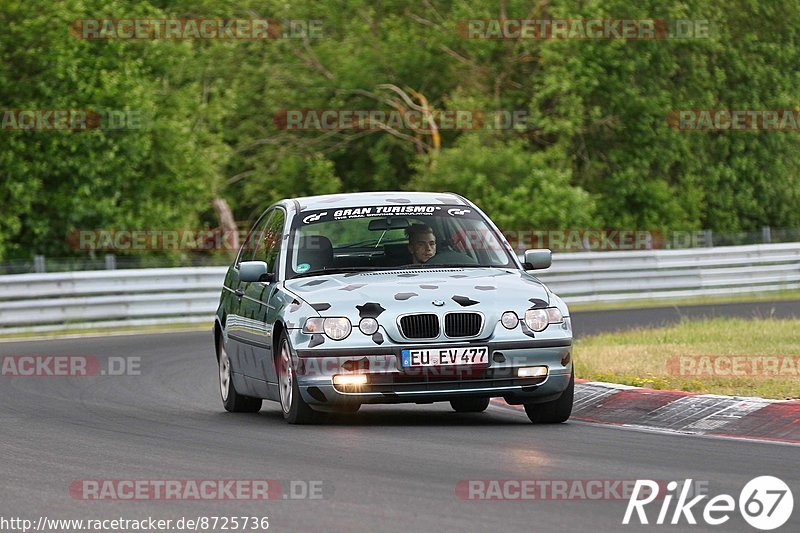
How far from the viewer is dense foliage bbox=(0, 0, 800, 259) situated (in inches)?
1341

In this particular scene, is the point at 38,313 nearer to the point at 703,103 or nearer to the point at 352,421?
the point at 352,421

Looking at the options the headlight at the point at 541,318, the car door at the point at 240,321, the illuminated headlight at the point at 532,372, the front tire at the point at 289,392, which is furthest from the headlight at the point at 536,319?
the car door at the point at 240,321

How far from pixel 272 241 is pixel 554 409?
2.73 meters

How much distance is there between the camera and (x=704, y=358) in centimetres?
1478

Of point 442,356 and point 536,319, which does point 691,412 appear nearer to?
point 536,319

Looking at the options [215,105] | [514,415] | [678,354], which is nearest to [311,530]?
[514,415]

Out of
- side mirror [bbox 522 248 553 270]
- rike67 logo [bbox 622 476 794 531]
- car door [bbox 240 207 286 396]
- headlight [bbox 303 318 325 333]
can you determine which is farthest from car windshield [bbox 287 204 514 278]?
rike67 logo [bbox 622 476 794 531]

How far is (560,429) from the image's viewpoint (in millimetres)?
10984

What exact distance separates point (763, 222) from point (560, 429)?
35213 mm

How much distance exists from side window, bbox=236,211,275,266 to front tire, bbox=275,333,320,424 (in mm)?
2123

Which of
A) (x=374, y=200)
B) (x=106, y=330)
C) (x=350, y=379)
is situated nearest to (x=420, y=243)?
(x=374, y=200)

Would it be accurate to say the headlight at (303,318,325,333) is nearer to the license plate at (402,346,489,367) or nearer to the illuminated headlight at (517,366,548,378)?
the license plate at (402,346,489,367)

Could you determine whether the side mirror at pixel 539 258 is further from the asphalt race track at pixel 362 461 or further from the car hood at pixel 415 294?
the asphalt race track at pixel 362 461

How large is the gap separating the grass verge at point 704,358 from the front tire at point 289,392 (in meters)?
2.89
